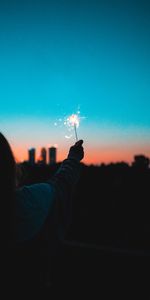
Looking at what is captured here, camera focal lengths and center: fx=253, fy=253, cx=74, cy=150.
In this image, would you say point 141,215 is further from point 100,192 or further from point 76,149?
point 76,149

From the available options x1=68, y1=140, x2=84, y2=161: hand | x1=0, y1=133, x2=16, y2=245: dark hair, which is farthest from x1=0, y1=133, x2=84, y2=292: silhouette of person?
x1=68, y1=140, x2=84, y2=161: hand

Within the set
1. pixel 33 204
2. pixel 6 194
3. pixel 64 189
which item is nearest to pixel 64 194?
pixel 64 189

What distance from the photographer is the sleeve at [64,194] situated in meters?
1.92

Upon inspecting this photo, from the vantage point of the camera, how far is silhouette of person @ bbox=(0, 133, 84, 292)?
4.90 ft

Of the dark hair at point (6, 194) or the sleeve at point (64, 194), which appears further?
the sleeve at point (64, 194)

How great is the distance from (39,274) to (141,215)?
16891mm

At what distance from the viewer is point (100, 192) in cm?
2081

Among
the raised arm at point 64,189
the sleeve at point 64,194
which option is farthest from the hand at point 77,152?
the sleeve at point 64,194

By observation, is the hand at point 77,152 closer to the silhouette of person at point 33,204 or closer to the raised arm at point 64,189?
the raised arm at point 64,189

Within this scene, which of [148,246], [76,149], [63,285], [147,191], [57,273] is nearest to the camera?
[76,149]

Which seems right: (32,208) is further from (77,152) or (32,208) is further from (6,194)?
(77,152)

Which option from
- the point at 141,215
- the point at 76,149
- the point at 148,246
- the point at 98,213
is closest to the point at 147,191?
the point at 141,215

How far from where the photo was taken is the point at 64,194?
200 cm

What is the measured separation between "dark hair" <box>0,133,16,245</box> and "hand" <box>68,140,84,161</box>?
1009mm
